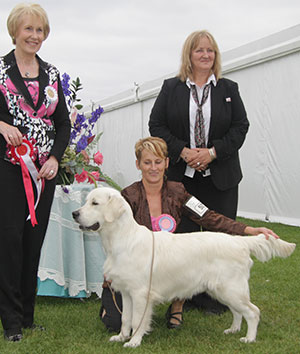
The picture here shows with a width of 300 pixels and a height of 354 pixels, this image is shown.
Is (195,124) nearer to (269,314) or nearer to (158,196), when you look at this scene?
(158,196)

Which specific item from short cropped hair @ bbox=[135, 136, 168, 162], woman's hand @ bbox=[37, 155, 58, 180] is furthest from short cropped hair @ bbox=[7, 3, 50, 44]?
short cropped hair @ bbox=[135, 136, 168, 162]

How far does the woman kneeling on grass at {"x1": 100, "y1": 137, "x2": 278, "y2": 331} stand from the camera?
3.46 m

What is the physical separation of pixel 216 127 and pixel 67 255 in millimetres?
1700

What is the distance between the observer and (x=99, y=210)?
2941 mm

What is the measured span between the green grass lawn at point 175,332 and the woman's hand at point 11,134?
127 cm

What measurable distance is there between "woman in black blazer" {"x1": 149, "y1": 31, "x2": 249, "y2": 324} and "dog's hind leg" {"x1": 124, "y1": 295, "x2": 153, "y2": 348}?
994 millimetres

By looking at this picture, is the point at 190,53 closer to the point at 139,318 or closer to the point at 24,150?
Result: the point at 24,150

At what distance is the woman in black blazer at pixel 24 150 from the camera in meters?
2.89

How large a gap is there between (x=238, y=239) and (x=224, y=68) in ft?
23.2

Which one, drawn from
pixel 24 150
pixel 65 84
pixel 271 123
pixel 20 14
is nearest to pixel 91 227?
pixel 24 150

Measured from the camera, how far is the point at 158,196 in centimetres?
360

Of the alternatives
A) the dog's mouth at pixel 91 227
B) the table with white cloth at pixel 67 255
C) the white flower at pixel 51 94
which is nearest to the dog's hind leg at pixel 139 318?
the dog's mouth at pixel 91 227

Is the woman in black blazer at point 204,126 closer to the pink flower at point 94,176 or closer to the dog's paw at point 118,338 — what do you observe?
the pink flower at point 94,176

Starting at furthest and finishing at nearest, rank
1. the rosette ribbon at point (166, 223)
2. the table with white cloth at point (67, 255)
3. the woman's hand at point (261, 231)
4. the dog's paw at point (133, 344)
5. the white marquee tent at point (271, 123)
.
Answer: the white marquee tent at point (271, 123) < the table with white cloth at point (67, 255) < the rosette ribbon at point (166, 223) < the woman's hand at point (261, 231) < the dog's paw at point (133, 344)
